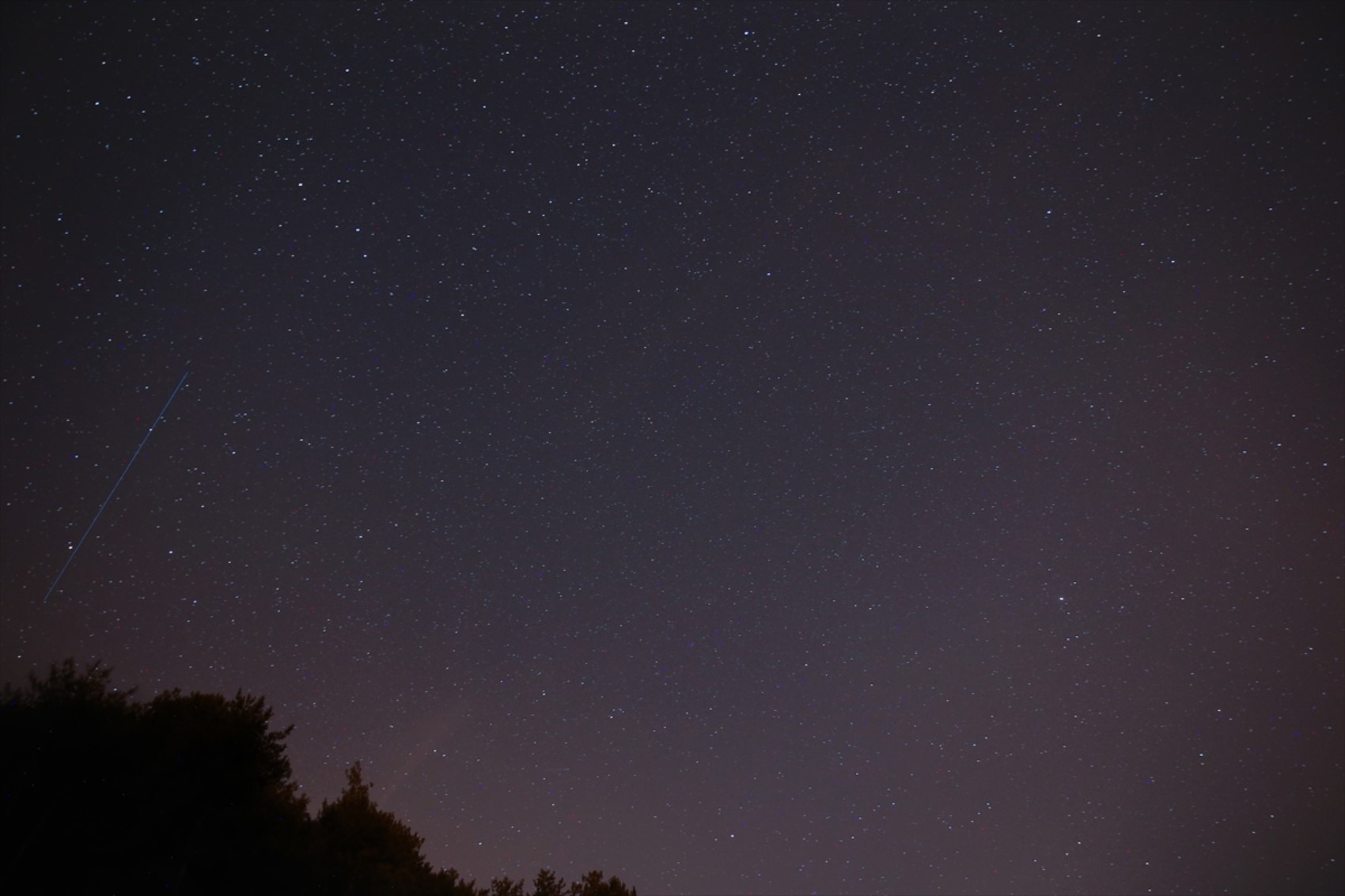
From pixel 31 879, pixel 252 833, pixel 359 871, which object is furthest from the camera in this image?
pixel 359 871

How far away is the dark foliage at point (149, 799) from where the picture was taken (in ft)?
46.7

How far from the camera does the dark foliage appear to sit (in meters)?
14.2

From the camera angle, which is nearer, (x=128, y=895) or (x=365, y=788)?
(x=128, y=895)

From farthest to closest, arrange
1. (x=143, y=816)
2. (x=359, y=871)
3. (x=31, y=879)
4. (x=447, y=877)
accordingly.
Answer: (x=447, y=877), (x=359, y=871), (x=143, y=816), (x=31, y=879)

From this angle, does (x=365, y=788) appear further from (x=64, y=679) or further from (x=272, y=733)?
(x=64, y=679)

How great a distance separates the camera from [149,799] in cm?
1523

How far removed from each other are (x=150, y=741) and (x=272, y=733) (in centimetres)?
223

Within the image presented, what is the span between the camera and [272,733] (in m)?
16.8

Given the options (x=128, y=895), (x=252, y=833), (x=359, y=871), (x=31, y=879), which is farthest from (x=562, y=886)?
(x=31, y=879)

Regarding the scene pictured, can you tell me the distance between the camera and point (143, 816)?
1505cm

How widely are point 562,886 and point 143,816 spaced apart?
36.5ft

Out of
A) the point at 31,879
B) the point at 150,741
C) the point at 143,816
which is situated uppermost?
the point at 150,741

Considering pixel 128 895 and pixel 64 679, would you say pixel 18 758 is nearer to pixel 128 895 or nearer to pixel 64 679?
pixel 64 679

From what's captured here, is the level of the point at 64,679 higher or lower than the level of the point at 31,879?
higher
